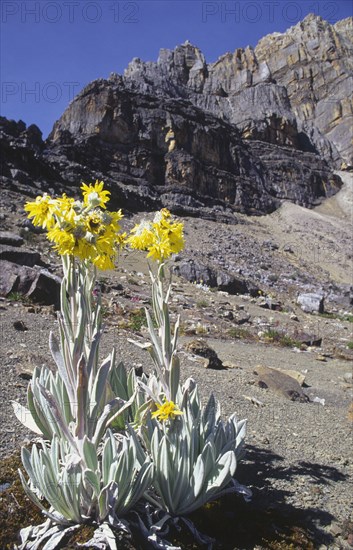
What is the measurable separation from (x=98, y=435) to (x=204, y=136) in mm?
49799

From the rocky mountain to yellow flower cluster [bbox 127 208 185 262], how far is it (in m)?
26.7

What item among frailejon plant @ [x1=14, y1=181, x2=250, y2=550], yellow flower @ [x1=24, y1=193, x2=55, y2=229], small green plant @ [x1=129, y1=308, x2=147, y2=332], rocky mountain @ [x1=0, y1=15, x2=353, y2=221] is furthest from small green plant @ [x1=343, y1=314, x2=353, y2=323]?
A: rocky mountain @ [x1=0, y1=15, x2=353, y2=221]

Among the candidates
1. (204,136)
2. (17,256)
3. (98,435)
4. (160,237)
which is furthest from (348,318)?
(204,136)

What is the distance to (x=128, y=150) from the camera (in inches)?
1731

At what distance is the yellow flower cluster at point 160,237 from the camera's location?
3.06 meters

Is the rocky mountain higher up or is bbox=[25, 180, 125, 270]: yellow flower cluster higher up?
the rocky mountain

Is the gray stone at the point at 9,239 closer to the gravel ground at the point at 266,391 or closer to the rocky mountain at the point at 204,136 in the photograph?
the gravel ground at the point at 266,391

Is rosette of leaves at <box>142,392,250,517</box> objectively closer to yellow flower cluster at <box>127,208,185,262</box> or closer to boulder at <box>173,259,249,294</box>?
yellow flower cluster at <box>127,208,185,262</box>

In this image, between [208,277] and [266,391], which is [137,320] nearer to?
[266,391]

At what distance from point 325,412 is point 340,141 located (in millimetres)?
78090

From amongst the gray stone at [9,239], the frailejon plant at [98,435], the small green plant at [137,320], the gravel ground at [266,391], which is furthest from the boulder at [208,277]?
the frailejon plant at [98,435]

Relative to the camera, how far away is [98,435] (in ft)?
8.36

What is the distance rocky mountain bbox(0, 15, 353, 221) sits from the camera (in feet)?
126

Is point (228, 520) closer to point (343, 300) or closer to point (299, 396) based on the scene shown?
point (299, 396)
